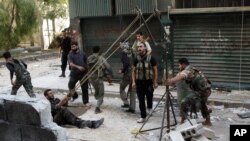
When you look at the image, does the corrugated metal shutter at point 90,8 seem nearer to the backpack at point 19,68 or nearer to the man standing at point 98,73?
the man standing at point 98,73

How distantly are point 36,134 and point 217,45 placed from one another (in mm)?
6571

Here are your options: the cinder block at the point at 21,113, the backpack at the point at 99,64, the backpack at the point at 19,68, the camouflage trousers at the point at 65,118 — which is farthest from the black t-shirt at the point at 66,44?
the cinder block at the point at 21,113

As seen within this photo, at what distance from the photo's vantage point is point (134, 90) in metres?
8.93

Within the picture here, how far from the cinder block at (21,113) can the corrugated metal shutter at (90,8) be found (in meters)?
6.74

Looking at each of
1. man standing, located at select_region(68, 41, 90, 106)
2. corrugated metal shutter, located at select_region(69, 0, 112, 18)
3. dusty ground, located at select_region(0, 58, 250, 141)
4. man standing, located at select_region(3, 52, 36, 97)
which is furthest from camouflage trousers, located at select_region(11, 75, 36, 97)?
corrugated metal shutter, located at select_region(69, 0, 112, 18)

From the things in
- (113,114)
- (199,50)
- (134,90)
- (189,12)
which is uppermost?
(189,12)

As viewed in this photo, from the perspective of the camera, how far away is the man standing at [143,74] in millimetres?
8180

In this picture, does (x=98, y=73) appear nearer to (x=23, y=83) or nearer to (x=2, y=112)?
(x=23, y=83)

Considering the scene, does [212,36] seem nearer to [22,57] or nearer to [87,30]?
[87,30]

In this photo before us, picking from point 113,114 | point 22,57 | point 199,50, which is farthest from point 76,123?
point 22,57

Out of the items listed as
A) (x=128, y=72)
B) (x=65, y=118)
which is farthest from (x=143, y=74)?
(x=65, y=118)

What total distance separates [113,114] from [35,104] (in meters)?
3.79

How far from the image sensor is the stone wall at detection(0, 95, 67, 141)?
552 cm

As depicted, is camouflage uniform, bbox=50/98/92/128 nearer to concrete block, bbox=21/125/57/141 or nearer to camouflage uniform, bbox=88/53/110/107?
camouflage uniform, bbox=88/53/110/107
